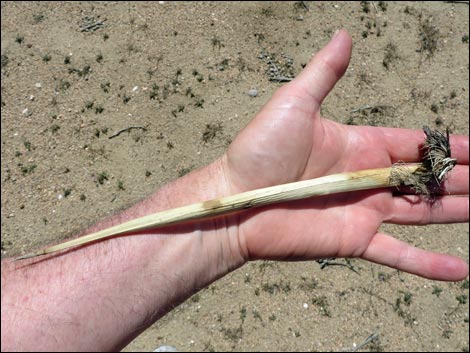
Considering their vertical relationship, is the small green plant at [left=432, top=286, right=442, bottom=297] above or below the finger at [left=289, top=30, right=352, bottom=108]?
below

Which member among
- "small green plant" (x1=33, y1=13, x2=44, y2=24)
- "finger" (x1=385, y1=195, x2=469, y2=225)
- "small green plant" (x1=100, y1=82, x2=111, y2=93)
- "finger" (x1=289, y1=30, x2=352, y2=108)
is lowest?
"finger" (x1=385, y1=195, x2=469, y2=225)

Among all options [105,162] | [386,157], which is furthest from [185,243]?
[105,162]

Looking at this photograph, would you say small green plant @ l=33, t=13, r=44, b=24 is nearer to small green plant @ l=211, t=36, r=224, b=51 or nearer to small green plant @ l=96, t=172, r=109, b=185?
small green plant @ l=211, t=36, r=224, b=51

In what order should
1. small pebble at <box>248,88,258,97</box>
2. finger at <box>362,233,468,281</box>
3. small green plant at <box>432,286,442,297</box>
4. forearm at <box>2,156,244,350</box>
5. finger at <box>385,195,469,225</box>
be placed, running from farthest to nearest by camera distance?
small pebble at <box>248,88,258,97</box>
small green plant at <box>432,286,442,297</box>
finger at <box>385,195,469,225</box>
finger at <box>362,233,468,281</box>
forearm at <box>2,156,244,350</box>

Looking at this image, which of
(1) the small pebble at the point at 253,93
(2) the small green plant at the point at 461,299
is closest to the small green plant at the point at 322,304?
(2) the small green plant at the point at 461,299

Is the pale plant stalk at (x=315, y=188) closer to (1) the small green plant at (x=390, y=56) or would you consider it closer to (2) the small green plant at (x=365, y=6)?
(1) the small green plant at (x=390, y=56)

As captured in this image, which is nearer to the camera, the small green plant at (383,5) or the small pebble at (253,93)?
the small pebble at (253,93)

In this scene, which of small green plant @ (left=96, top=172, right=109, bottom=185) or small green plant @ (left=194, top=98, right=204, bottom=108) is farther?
small green plant @ (left=194, top=98, right=204, bottom=108)

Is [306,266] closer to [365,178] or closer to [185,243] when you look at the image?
[365,178]

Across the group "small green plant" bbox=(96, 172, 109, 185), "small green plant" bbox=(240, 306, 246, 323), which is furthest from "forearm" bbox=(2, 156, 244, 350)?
"small green plant" bbox=(96, 172, 109, 185)

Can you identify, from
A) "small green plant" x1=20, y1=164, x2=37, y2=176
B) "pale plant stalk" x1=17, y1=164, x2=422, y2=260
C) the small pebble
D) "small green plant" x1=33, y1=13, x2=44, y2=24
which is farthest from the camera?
"small green plant" x1=33, y1=13, x2=44, y2=24
